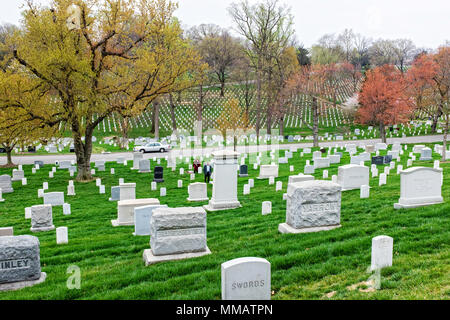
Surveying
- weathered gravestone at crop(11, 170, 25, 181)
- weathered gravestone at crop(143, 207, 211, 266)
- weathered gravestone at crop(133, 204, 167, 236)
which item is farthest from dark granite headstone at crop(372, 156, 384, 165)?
weathered gravestone at crop(11, 170, 25, 181)

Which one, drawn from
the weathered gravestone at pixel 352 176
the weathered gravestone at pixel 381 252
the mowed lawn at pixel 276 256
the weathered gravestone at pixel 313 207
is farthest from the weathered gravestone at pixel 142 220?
the weathered gravestone at pixel 352 176

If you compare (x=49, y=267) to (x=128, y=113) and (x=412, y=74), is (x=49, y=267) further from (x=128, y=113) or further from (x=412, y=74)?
(x=412, y=74)

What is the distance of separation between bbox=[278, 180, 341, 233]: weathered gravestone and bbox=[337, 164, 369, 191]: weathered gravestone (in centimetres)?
520

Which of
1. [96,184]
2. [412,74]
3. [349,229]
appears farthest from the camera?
[412,74]

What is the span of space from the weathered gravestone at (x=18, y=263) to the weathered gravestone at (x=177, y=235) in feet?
7.06

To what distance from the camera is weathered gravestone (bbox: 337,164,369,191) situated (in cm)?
1408

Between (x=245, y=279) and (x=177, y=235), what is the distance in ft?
9.52

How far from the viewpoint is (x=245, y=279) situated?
540 cm

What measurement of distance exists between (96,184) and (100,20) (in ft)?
29.7

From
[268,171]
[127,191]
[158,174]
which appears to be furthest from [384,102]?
[127,191]

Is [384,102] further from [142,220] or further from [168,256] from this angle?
[168,256]

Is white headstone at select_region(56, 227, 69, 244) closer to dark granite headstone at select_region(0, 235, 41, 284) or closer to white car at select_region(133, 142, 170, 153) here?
dark granite headstone at select_region(0, 235, 41, 284)
